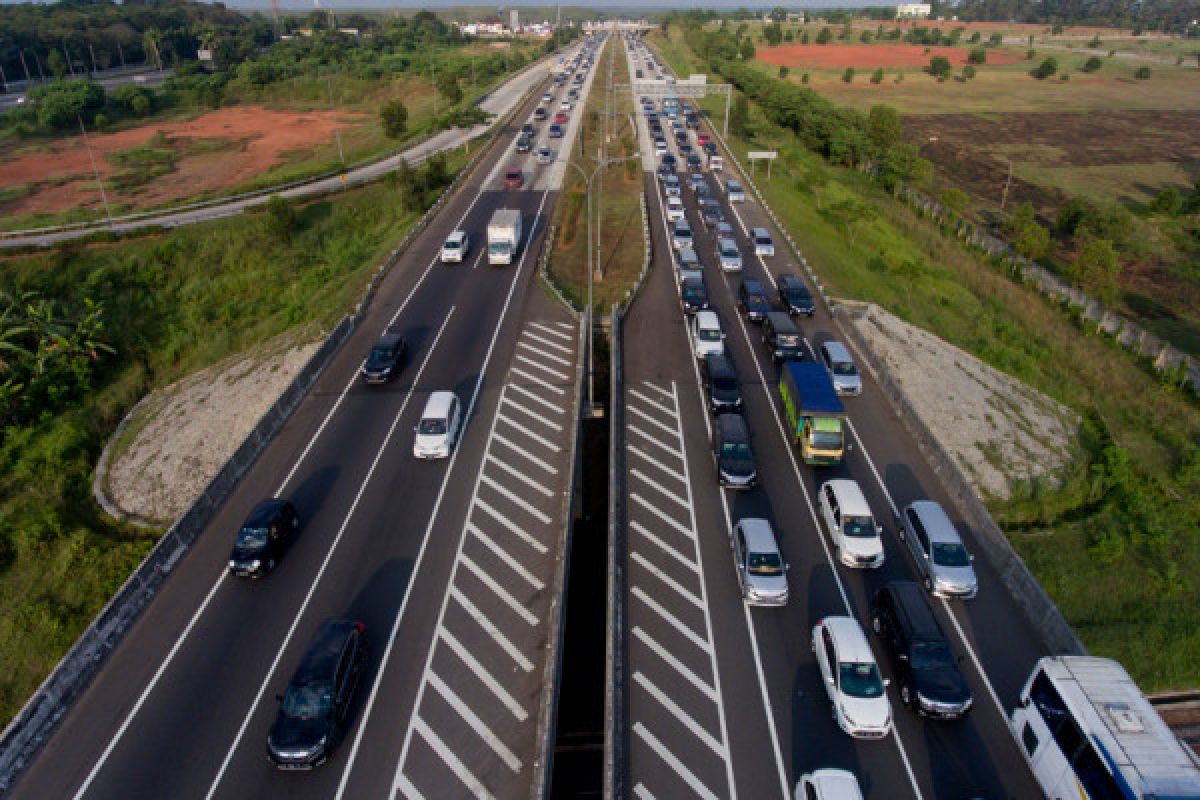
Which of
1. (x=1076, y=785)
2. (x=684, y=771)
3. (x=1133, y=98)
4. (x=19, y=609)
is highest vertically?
(x=1133, y=98)

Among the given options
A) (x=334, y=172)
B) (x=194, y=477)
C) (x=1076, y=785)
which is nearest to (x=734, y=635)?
(x=1076, y=785)

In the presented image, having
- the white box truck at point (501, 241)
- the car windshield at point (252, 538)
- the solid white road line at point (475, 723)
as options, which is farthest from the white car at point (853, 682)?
the white box truck at point (501, 241)

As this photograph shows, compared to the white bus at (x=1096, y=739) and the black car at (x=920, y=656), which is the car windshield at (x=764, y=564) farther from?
the white bus at (x=1096, y=739)

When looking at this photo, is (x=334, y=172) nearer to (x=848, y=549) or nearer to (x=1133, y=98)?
(x=848, y=549)

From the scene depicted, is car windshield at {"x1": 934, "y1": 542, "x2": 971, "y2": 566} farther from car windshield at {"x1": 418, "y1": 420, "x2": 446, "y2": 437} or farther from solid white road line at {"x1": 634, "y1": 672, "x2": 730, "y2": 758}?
car windshield at {"x1": 418, "y1": 420, "x2": 446, "y2": 437}

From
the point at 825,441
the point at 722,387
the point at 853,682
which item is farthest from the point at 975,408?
the point at 853,682

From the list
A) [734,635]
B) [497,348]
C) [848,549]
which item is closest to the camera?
[734,635]

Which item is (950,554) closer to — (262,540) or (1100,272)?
(262,540)
